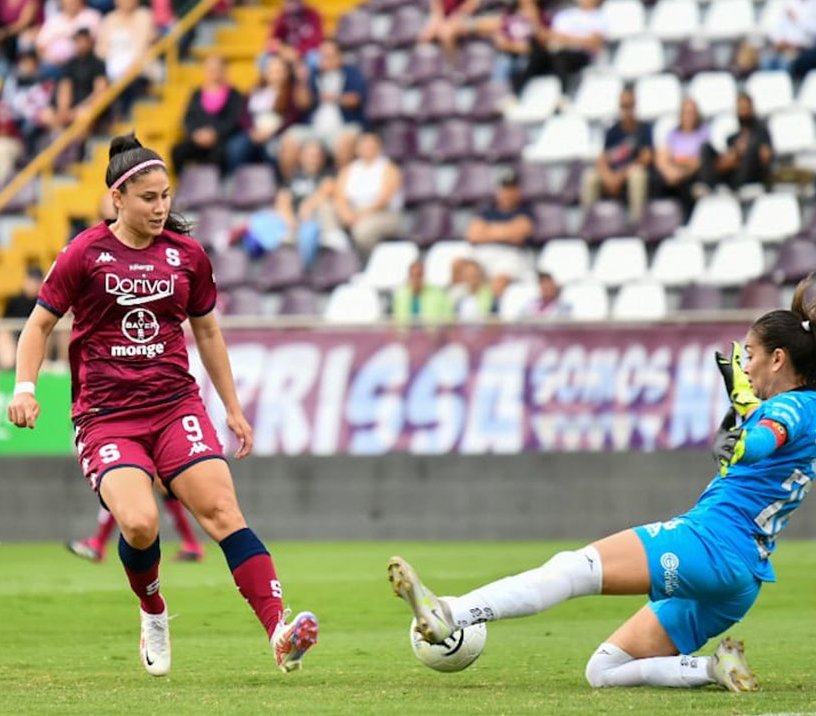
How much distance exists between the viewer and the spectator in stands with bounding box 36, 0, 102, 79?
2436 cm

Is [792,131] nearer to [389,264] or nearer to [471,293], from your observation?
[471,293]

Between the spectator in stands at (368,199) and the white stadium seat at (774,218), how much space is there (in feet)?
12.8

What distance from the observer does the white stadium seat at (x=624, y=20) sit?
72.8 ft

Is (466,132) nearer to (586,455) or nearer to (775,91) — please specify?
(775,91)

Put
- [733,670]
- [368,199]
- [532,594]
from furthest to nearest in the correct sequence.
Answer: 1. [368,199]
2. [733,670]
3. [532,594]

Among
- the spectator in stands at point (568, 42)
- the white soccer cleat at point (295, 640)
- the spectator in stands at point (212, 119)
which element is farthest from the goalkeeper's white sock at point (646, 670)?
the spectator in stands at point (212, 119)

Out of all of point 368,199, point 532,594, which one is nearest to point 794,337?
point 532,594

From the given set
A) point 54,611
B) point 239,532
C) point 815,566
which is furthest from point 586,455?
point 239,532

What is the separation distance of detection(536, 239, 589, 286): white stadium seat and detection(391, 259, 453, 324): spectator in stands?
157cm

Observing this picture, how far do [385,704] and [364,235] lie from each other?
1404 cm

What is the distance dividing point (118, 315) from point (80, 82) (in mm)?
16251

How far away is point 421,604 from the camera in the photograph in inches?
281

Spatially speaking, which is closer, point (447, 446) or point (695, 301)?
point (447, 446)

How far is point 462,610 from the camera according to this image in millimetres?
Result: 7230
